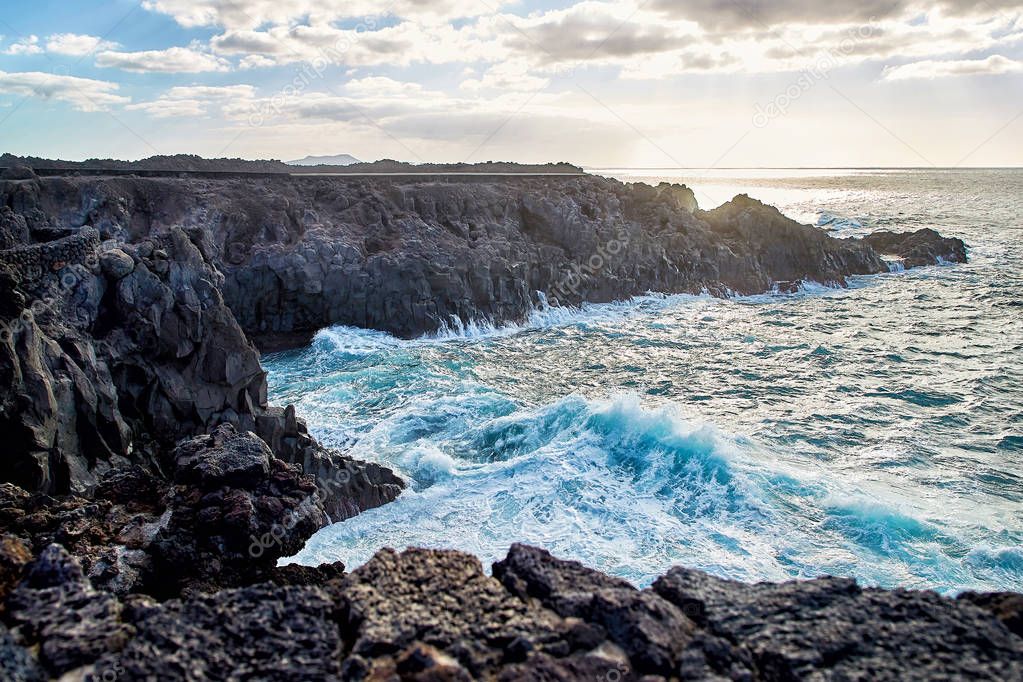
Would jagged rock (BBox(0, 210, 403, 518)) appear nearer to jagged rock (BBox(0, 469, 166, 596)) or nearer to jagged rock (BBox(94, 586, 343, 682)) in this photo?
jagged rock (BBox(0, 469, 166, 596))

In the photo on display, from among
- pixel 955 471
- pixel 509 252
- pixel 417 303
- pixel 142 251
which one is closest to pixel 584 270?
pixel 509 252

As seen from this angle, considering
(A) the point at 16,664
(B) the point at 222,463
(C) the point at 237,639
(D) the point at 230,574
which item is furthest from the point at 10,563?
(B) the point at 222,463

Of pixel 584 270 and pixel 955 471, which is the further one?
pixel 584 270

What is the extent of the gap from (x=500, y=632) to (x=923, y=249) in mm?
54592

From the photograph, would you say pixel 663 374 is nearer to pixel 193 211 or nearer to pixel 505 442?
pixel 505 442

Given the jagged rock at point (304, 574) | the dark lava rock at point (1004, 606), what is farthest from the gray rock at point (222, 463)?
the dark lava rock at point (1004, 606)

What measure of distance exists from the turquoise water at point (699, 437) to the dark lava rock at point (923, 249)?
1502 cm

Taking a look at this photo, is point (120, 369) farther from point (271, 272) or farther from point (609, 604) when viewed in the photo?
point (271, 272)

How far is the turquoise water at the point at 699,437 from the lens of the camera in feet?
47.4

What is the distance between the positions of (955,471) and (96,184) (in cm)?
3568

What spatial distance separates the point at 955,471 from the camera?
698 inches

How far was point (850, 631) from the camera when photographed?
583 cm

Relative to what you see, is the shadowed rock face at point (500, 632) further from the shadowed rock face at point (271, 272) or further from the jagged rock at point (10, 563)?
the shadowed rock face at point (271, 272)

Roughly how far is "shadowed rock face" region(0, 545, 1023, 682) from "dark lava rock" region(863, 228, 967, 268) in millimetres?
50196
